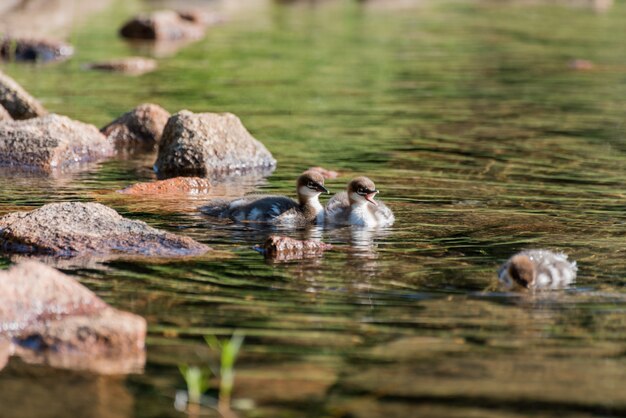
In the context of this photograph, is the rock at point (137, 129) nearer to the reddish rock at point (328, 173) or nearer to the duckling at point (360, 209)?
the reddish rock at point (328, 173)

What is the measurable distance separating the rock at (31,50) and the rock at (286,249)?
1718 centimetres

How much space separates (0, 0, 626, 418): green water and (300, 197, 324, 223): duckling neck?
0.45 meters

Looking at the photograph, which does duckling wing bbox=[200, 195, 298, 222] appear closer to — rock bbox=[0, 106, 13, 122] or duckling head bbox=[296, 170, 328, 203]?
duckling head bbox=[296, 170, 328, 203]

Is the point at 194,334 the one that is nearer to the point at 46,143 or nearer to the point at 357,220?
the point at 357,220

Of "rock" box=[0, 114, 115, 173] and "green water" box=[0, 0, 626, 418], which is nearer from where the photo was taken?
"green water" box=[0, 0, 626, 418]

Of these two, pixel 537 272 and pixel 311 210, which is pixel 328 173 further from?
pixel 537 272

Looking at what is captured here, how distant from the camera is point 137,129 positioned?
15430mm

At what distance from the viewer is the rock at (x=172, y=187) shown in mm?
11875

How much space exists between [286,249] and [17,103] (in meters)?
8.11

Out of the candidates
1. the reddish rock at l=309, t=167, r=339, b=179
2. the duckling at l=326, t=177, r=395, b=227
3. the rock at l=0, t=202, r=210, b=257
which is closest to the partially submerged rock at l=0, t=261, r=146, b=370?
the rock at l=0, t=202, r=210, b=257

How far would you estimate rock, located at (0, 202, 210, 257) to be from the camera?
898cm

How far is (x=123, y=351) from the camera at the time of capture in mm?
6508

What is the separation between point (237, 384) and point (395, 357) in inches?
38.0

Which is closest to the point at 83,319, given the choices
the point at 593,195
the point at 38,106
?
the point at 593,195
